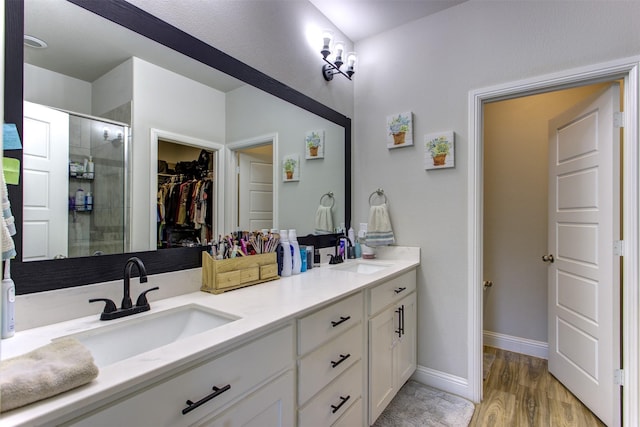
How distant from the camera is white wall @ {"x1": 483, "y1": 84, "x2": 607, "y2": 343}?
8.66 feet

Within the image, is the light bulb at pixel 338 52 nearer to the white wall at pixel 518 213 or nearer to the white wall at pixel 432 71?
the white wall at pixel 432 71

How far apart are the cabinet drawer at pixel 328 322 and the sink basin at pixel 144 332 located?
11.3 inches

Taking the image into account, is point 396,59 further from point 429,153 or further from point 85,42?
point 85,42

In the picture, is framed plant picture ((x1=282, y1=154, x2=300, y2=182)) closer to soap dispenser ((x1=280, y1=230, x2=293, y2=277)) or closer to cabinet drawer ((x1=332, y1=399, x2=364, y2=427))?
soap dispenser ((x1=280, y1=230, x2=293, y2=277))

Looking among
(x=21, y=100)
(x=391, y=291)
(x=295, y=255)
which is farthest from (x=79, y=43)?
(x=391, y=291)

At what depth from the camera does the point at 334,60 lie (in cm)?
223

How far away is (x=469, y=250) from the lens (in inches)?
81.0

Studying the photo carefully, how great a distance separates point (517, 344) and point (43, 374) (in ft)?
10.5

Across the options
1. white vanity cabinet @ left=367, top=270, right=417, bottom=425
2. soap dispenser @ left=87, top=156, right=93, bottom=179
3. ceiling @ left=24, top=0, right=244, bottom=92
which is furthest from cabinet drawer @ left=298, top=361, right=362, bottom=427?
ceiling @ left=24, top=0, right=244, bottom=92

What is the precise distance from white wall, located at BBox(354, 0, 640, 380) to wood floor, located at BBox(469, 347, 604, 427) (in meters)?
0.26

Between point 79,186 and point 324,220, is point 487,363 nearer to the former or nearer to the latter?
point 324,220

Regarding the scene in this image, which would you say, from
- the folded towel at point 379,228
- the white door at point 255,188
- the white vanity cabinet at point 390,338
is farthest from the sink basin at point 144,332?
the folded towel at point 379,228

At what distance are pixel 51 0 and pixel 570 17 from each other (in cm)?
248

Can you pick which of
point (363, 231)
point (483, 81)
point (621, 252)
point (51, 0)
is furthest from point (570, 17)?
point (51, 0)
